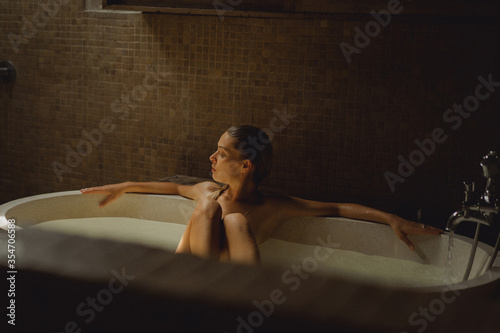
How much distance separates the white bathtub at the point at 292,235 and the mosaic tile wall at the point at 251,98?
17.0 inches

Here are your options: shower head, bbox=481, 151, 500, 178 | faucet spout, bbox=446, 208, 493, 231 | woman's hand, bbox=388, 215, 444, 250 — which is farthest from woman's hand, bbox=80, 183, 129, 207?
shower head, bbox=481, 151, 500, 178

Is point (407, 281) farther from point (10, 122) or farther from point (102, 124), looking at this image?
point (10, 122)

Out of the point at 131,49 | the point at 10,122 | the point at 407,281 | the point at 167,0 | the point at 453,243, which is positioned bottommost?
the point at 407,281

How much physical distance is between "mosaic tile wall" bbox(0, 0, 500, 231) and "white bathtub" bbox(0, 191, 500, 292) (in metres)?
0.43

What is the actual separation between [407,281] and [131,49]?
207 cm

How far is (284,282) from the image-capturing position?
57.2 inches

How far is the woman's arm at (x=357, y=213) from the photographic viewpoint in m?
2.47

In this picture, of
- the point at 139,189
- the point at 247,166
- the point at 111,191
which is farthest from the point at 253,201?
the point at 111,191

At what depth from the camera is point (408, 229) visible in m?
2.48

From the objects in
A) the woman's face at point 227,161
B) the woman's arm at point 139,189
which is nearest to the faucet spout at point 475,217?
the woman's face at point 227,161

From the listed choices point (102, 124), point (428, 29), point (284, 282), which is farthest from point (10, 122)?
point (284, 282)

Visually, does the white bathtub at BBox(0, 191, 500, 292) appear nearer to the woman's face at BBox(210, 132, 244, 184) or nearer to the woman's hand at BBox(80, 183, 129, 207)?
the woman's hand at BBox(80, 183, 129, 207)

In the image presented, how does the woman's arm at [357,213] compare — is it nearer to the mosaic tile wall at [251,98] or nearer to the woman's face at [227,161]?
the woman's face at [227,161]

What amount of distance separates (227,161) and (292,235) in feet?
1.58
